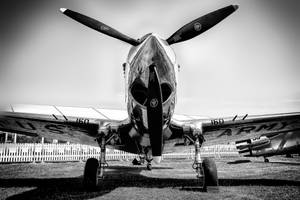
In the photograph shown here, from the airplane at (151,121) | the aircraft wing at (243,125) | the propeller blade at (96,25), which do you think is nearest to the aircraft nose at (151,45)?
the airplane at (151,121)

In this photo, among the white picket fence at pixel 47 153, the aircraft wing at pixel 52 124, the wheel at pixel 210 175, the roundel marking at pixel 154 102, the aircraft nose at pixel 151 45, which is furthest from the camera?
the white picket fence at pixel 47 153

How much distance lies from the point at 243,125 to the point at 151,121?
425cm

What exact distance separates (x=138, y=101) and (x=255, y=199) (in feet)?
12.0

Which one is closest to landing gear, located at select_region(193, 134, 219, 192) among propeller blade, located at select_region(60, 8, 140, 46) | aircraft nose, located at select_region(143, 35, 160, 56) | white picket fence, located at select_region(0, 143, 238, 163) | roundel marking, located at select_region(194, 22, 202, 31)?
roundel marking, located at select_region(194, 22, 202, 31)

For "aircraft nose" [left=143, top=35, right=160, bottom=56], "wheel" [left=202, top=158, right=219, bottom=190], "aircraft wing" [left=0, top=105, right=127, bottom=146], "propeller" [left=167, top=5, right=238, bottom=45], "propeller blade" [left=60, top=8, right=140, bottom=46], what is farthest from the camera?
"aircraft wing" [left=0, top=105, right=127, bottom=146]

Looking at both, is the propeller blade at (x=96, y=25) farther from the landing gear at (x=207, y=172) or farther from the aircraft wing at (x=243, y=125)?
the landing gear at (x=207, y=172)

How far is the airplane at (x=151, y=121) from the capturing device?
4852mm

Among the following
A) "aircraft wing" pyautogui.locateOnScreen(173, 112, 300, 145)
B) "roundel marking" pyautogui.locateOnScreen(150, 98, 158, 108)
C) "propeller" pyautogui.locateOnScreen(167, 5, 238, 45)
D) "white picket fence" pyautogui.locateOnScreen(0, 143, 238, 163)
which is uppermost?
"propeller" pyautogui.locateOnScreen(167, 5, 238, 45)

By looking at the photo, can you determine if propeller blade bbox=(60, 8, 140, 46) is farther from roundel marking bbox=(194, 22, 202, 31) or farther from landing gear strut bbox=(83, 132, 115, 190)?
landing gear strut bbox=(83, 132, 115, 190)

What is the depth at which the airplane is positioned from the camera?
485 centimetres

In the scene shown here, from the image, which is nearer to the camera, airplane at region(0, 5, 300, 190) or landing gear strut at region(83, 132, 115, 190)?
airplane at region(0, 5, 300, 190)

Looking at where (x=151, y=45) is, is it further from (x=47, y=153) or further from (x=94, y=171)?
(x=47, y=153)

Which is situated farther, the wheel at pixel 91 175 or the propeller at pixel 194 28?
the wheel at pixel 91 175

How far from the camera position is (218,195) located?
5.83m
